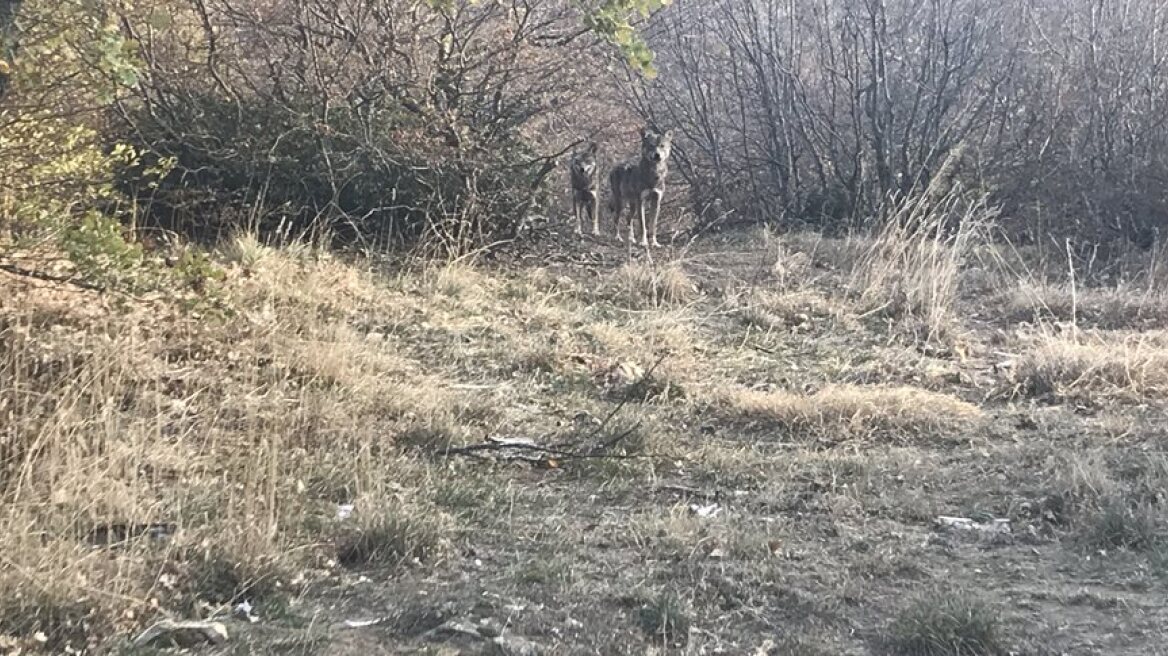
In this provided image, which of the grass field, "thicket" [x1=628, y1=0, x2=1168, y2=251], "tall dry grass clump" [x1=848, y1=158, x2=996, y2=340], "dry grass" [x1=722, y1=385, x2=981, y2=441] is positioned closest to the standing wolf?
"thicket" [x1=628, y1=0, x2=1168, y2=251]

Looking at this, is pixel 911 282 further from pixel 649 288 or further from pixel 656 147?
pixel 656 147

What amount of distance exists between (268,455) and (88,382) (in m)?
1.14

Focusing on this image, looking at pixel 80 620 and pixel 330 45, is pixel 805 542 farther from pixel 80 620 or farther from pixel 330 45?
pixel 330 45

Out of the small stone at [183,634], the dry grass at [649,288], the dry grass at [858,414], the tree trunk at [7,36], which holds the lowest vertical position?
the small stone at [183,634]

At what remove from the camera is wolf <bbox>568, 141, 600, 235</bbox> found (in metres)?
12.2

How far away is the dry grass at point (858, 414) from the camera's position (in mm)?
5383

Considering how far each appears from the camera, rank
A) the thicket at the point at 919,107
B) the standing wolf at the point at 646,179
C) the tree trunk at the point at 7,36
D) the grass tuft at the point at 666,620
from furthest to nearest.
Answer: the thicket at the point at 919,107, the standing wolf at the point at 646,179, the tree trunk at the point at 7,36, the grass tuft at the point at 666,620

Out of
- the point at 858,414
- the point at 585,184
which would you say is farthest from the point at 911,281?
the point at 585,184

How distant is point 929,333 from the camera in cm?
773

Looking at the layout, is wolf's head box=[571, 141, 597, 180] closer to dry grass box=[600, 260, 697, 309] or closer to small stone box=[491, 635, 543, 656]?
dry grass box=[600, 260, 697, 309]

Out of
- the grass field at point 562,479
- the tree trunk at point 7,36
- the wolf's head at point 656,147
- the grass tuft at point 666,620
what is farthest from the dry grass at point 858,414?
the wolf's head at point 656,147

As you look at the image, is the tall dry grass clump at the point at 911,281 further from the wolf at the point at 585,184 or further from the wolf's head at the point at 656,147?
the wolf at the point at 585,184

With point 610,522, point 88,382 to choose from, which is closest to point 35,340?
point 88,382

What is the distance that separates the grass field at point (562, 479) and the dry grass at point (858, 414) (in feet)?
0.06
